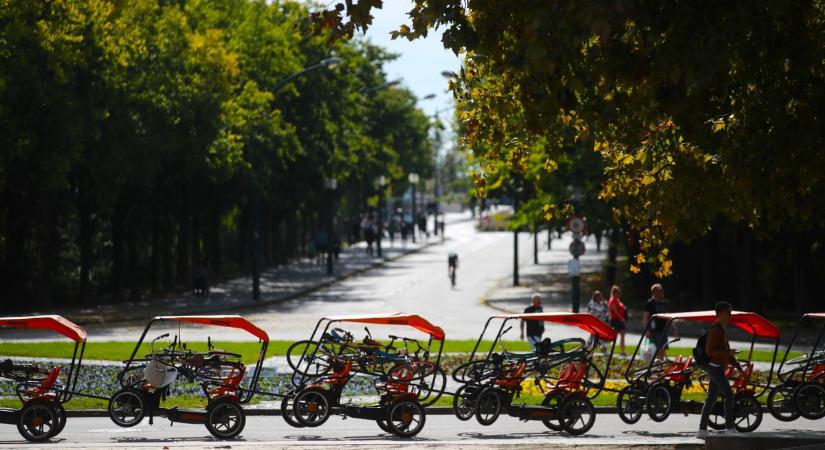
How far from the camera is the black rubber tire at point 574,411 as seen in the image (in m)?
18.1

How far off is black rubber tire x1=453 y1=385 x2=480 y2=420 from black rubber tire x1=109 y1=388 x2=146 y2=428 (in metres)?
4.15

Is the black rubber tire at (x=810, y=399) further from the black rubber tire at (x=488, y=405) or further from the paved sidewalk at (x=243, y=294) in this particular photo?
the paved sidewalk at (x=243, y=294)

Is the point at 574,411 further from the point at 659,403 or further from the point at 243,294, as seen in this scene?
the point at 243,294

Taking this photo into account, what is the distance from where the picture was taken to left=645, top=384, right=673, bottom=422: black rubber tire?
1851cm

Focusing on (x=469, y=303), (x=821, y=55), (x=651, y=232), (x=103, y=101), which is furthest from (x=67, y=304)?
(x=821, y=55)

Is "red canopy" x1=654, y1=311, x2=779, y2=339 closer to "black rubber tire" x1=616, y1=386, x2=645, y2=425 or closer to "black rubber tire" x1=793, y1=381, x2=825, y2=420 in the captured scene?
"black rubber tire" x1=793, y1=381, x2=825, y2=420

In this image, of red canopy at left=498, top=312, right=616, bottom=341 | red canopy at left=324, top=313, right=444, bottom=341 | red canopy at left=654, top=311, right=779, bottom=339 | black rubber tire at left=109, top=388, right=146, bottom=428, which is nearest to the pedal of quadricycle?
red canopy at left=498, top=312, right=616, bottom=341

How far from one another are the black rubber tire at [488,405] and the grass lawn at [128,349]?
952 cm

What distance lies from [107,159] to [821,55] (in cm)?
2877

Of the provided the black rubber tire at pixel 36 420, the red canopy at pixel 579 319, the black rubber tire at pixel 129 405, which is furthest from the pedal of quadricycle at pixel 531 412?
the black rubber tire at pixel 36 420

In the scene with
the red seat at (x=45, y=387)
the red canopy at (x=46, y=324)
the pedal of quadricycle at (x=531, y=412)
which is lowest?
the pedal of quadricycle at (x=531, y=412)

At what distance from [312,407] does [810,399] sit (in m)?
7.01

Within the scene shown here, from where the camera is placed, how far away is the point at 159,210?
160ft

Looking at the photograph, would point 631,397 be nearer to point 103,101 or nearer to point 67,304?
point 103,101
